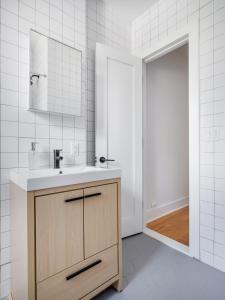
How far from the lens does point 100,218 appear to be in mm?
1181

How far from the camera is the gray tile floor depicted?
126 cm

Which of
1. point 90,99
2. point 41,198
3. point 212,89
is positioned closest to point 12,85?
point 90,99

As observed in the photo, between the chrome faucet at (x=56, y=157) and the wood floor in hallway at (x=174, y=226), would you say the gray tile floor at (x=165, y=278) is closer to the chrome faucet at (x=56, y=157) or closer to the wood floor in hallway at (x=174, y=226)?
the wood floor in hallway at (x=174, y=226)

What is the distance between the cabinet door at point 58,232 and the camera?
94cm

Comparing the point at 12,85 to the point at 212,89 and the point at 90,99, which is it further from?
the point at 212,89

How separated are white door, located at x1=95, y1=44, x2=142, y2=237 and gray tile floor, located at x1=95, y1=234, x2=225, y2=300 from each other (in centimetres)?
41

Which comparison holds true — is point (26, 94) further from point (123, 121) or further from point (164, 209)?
point (164, 209)

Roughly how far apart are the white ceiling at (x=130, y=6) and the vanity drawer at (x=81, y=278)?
236 cm

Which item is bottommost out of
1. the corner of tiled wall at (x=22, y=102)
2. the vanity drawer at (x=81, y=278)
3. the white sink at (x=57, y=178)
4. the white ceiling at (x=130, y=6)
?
the vanity drawer at (x=81, y=278)

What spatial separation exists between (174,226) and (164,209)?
1.32 feet

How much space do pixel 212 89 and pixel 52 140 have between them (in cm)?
→ 140

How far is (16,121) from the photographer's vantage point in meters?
1.32

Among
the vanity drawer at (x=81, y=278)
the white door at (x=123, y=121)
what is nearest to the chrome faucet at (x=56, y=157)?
the white door at (x=123, y=121)

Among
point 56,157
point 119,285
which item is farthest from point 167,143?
point 119,285
